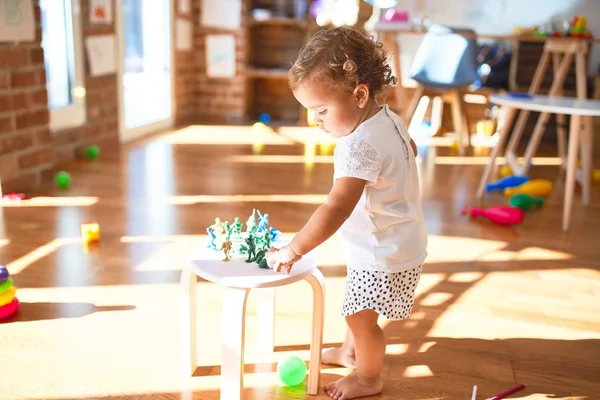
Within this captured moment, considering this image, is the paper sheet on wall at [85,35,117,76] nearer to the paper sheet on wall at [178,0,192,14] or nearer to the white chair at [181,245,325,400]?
the paper sheet on wall at [178,0,192,14]

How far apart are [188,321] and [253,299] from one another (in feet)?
1.42

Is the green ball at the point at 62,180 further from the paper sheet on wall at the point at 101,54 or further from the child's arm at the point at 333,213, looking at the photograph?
the child's arm at the point at 333,213

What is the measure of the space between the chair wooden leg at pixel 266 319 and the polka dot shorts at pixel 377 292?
25 centimetres

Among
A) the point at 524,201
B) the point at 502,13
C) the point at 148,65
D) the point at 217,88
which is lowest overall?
the point at 524,201

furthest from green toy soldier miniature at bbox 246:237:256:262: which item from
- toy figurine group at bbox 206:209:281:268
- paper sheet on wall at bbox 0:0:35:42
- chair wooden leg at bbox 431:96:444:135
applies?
chair wooden leg at bbox 431:96:444:135

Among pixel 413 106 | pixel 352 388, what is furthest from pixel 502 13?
pixel 352 388

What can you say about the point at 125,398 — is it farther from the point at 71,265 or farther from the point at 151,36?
the point at 151,36

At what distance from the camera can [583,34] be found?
3.07 meters

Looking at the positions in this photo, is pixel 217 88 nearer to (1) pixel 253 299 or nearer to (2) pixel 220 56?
(2) pixel 220 56

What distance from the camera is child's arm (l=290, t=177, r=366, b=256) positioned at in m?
1.00

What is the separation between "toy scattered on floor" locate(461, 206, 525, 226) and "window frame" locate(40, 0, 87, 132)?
203 cm

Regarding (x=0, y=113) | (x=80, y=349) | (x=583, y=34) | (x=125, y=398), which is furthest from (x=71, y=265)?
(x=583, y=34)

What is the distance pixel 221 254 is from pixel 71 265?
0.83 meters

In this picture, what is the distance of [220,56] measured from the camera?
4.55 m
